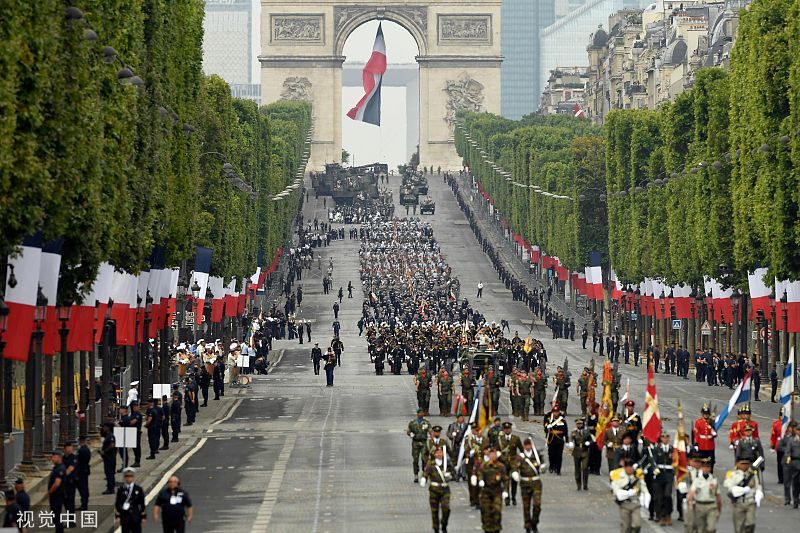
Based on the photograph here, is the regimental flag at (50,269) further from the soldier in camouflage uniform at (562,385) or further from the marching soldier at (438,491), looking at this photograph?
the soldier in camouflage uniform at (562,385)

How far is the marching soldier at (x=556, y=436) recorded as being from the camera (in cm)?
4831

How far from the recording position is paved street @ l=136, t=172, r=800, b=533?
4019cm

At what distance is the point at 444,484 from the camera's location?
123 ft

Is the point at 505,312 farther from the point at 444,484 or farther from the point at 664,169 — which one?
the point at 444,484

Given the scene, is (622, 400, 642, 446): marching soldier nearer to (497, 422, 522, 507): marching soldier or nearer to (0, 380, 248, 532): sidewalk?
(497, 422, 522, 507): marching soldier

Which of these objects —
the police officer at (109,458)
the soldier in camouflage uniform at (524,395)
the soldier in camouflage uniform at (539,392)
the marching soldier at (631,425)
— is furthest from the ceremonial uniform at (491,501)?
the soldier in camouflage uniform at (539,392)

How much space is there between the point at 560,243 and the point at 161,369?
67252 millimetres

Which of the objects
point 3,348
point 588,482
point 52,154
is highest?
point 52,154

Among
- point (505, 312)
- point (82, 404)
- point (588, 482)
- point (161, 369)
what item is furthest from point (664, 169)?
point (588, 482)

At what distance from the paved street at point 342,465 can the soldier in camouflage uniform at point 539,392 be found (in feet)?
7.85

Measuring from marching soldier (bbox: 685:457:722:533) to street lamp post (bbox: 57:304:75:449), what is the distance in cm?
2188

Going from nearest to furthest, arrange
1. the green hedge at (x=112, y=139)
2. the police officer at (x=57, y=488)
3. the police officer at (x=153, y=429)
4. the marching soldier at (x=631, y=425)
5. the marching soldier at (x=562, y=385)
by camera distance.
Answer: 1. the police officer at (x=57, y=488)
2. the green hedge at (x=112, y=139)
3. the marching soldier at (x=631, y=425)
4. the police officer at (x=153, y=429)
5. the marching soldier at (x=562, y=385)

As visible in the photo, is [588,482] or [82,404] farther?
[82,404]

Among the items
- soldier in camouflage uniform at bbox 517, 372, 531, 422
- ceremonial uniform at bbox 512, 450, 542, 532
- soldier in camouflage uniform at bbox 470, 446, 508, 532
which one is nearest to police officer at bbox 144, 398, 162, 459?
soldier in camouflage uniform at bbox 517, 372, 531, 422
